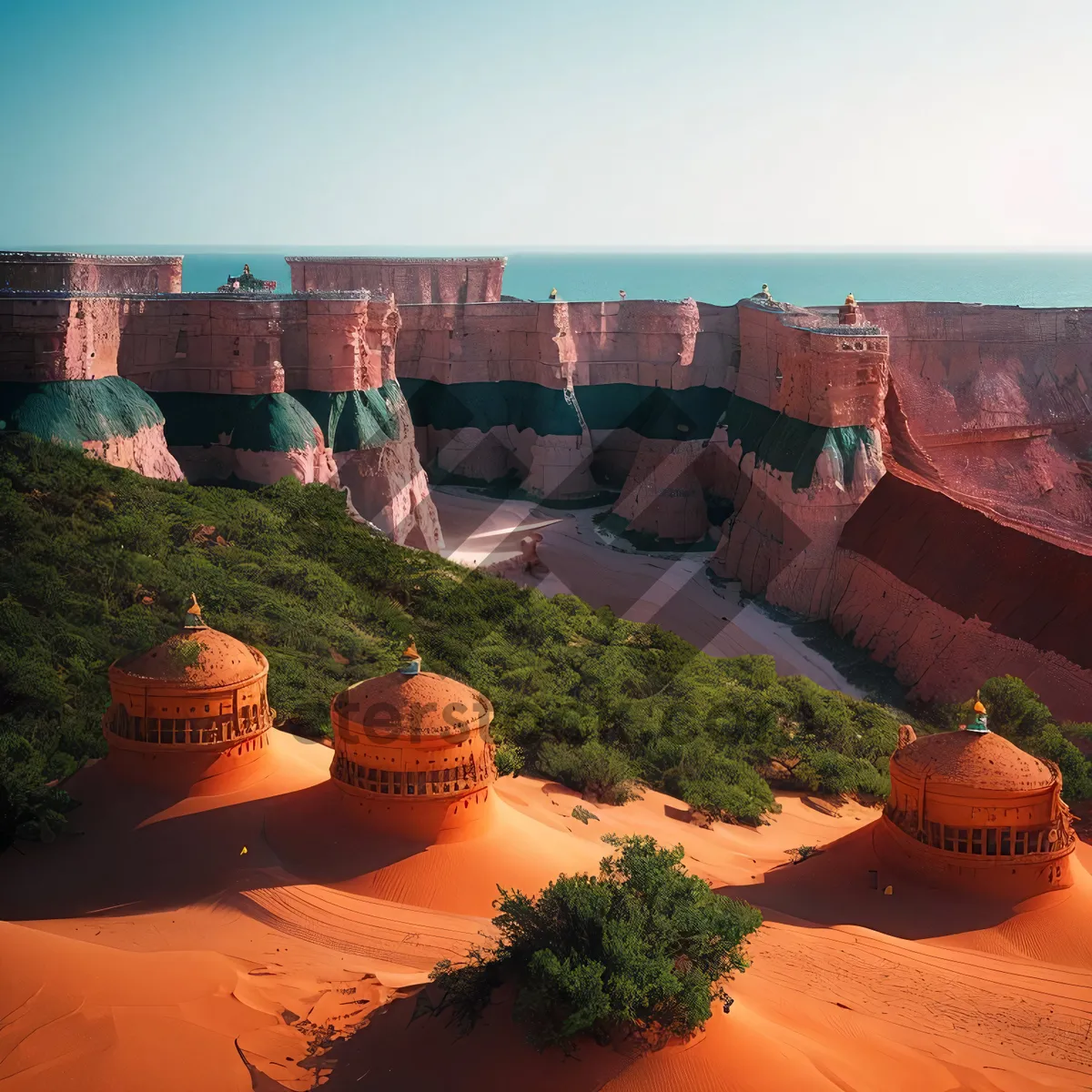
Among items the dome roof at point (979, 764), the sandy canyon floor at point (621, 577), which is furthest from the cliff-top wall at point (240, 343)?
the dome roof at point (979, 764)

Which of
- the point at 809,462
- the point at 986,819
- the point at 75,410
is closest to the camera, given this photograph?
the point at 986,819

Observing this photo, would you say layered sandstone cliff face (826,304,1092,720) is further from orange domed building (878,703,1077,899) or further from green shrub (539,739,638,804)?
orange domed building (878,703,1077,899)

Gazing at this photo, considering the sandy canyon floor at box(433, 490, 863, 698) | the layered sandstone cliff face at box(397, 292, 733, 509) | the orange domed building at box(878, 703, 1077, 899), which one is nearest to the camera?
the orange domed building at box(878, 703, 1077, 899)

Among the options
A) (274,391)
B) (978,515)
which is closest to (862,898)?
(978,515)

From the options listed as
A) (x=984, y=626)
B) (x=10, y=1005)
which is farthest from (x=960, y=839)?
(x=984, y=626)

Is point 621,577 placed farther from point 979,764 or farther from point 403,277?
point 979,764

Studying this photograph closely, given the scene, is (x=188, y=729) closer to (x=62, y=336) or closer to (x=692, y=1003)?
(x=692, y=1003)

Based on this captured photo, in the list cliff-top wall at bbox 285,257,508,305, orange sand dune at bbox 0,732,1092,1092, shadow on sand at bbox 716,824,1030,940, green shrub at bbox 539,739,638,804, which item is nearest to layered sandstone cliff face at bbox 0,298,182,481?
orange sand dune at bbox 0,732,1092,1092
